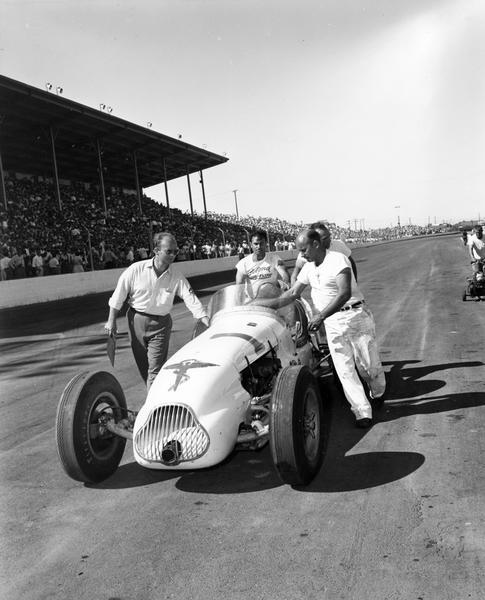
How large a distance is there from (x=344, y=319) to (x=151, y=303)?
67.9 inches

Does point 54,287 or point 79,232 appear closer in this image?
point 54,287

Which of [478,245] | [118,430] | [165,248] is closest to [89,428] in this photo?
[118,430]

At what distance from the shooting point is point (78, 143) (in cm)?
3412

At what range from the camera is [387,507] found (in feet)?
11.2

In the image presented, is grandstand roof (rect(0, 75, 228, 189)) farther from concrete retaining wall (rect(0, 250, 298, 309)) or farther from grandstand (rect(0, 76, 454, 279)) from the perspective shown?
concrete retaining wall (rect(0, 250, 298, 309))

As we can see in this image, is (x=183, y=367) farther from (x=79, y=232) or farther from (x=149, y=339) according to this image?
(x=79, y=232)

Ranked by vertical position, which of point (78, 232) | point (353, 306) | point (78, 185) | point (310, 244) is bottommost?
point (353, 306)

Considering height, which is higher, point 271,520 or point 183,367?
point 183,367

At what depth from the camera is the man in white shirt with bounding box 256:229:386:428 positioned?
492 centimetres

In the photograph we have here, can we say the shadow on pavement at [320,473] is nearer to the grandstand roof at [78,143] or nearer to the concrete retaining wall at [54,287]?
the concrete retaining wall at [54,287]

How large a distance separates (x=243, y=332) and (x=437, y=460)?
168 centimetres

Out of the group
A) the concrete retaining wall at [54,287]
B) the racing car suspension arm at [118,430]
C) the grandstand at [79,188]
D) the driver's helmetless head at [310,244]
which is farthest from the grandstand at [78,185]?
the racing car suspension arm at [118,430]

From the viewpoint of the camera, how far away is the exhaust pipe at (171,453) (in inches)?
139

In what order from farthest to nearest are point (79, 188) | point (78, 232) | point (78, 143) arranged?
point (79, 188) < point (78, 143) < point (78, 232)
